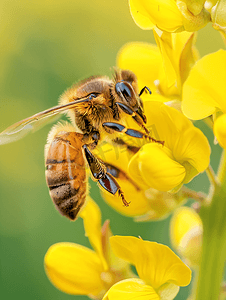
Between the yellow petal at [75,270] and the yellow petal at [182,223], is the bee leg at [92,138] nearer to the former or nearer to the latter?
the yellow petal at [75,270]

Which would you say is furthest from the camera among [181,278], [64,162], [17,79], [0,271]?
[17,79]

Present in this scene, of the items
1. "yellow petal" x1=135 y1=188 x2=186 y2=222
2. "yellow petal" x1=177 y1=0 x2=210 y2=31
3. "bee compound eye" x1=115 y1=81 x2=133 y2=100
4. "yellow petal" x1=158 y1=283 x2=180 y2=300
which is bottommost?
"yellow petal" x1=158 y1=283 x2=180 y2=300

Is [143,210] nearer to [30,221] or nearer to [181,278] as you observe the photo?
[181,278]

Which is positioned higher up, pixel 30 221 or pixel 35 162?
pixel 35 162

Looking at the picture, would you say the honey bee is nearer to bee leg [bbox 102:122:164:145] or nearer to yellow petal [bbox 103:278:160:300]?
bee leg [bbox 102:122:164:145]

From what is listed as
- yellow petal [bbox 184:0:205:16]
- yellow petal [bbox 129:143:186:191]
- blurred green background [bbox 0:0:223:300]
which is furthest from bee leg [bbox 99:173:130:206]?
blurred green background [bbox 0:0:223:300]

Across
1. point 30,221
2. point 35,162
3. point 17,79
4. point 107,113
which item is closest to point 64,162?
point 107,113

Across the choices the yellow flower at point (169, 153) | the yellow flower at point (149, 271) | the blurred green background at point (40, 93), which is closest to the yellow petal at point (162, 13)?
the yellow flower at point (169, 153)
